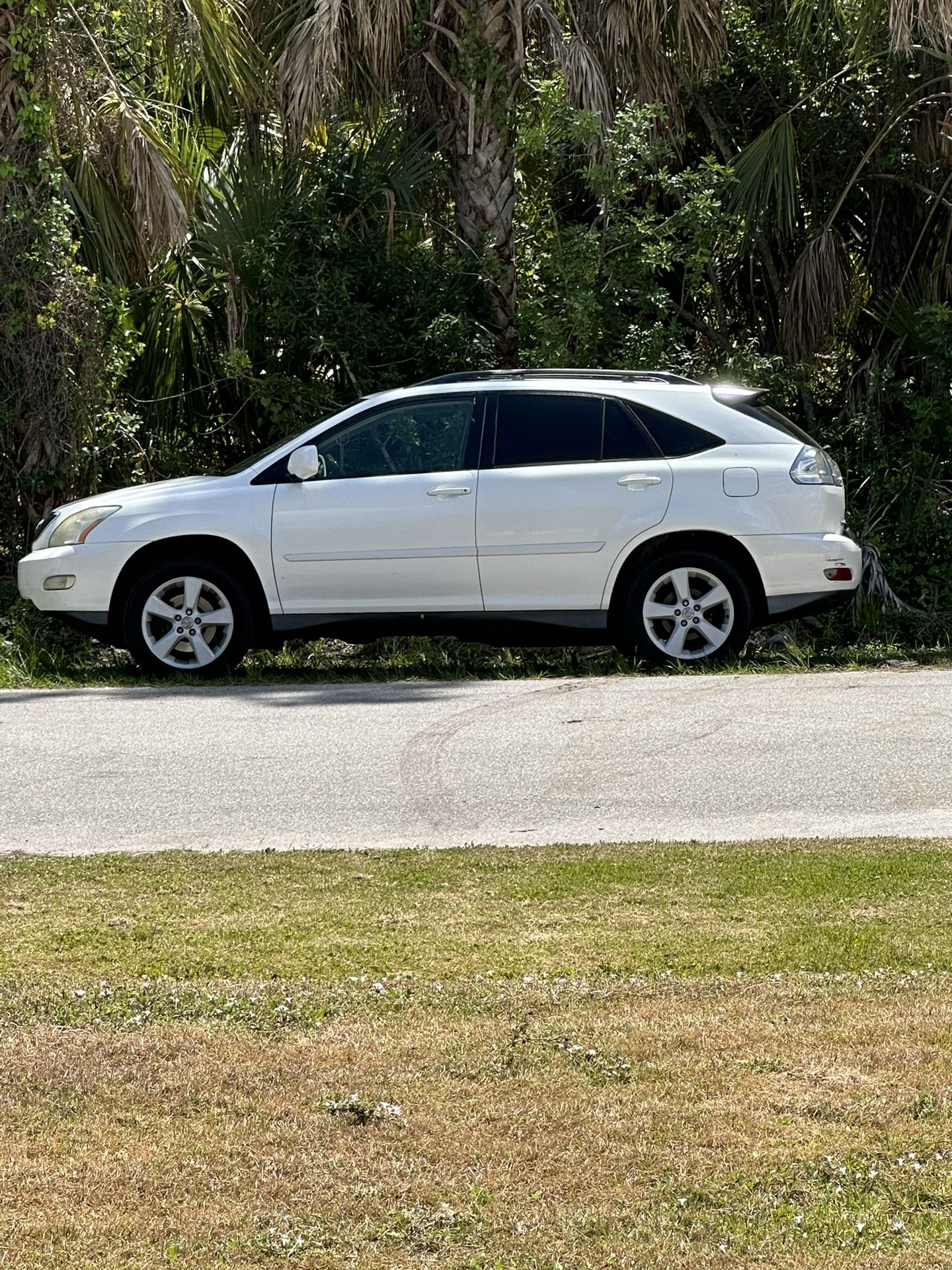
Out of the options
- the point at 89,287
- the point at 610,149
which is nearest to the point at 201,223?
the point at 89,287

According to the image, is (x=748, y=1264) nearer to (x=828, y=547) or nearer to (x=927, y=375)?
(x=828, y=547)

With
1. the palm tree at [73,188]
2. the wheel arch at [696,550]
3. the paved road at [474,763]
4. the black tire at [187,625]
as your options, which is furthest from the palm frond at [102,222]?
the wheel arch at [696,550]

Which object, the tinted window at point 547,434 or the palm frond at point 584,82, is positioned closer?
the tinted window at point 547,434

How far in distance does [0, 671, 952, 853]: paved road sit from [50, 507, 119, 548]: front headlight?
93 centimetres

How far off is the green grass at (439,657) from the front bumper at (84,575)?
1.56ft

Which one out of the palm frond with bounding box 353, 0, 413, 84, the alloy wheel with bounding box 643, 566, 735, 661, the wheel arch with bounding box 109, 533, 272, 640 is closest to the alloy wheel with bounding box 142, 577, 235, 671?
the wheel arch with bounding box 109, 533, 272, 640

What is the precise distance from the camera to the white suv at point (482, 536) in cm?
1073

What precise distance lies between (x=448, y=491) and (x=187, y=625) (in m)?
1.80

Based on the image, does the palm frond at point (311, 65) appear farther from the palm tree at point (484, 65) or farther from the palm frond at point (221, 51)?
the palm frond at point (221, 51)

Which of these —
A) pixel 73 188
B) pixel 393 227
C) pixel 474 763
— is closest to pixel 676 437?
pixel 474 763

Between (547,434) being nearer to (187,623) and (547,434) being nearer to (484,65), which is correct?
(187,623)

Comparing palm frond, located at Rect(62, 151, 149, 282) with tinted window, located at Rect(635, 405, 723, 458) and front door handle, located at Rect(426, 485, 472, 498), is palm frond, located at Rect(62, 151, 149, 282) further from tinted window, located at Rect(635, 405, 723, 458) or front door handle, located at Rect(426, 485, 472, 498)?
tinted window, located at Rect(635, 405, 723, 458)

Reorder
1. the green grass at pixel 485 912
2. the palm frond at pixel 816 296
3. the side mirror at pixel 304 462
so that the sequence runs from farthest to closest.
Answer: the palm frond at pixel 816 296
the side mirror at pixel 304 462
the green grass at pixel 485 912

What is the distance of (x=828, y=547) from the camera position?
10.8 meters
